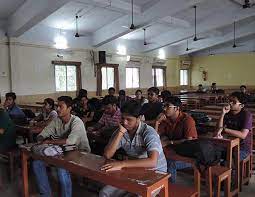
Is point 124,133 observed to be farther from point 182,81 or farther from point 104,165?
point 182,81

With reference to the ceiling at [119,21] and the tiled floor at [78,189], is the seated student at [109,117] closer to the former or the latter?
the tiled floor at [78,189]

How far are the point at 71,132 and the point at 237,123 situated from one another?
178 centimetres

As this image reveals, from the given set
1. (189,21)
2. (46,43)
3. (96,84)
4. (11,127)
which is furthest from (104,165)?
(189,21)

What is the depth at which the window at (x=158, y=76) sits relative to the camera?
12.4 meters

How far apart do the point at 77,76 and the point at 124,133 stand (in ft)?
23.8

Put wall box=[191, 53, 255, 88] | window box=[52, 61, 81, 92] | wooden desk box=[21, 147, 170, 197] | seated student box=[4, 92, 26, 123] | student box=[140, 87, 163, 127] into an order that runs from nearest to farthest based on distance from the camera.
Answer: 1. wooden desk box=[21, 147, 170, 197]
2. seated student box=[4, 92, 26, 123]
3. student box=[140, 87, 163, 127]
4. window box=[52, 61, 81, 92]
5. wall box=[191, 53, 255, 88]

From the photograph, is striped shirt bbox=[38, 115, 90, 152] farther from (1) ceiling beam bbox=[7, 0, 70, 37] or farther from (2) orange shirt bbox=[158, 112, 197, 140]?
(1) ceiling beam bbox=[7, 0, 70, 37]

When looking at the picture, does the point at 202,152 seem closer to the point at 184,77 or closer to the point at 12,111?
the point at 12,111

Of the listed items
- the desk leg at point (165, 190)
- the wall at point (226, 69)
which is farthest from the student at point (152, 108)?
the wall at point (226, 69)

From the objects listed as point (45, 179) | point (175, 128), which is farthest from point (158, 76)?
point (45, 179)

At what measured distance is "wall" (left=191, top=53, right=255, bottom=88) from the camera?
44.1 feet

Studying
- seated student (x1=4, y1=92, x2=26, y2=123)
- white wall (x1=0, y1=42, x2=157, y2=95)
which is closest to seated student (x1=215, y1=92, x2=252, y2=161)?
seated student (x1=4, y1=92, x2=26, y2=123)

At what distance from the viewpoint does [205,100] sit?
9.50 meters

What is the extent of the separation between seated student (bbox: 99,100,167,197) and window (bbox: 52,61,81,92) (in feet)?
22.1
